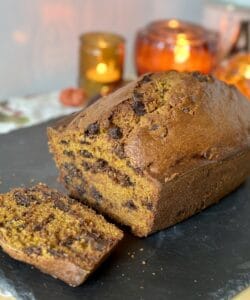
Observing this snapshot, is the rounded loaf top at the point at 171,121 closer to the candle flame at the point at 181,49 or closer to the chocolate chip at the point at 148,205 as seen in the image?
the chocolate chip at the point at 148,205

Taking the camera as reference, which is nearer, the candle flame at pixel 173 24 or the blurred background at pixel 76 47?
the blurred background at pixel 76 47

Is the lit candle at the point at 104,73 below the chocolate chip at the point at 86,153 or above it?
below

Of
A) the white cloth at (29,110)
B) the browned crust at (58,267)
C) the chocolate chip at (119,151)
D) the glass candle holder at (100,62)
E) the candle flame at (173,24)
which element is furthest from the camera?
the candle flame at (173,24)

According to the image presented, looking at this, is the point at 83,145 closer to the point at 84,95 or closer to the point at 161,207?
the point at 161,207

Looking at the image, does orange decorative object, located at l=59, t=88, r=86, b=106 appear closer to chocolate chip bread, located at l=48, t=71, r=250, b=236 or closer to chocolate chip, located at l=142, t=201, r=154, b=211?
chocolate chip bread, located at l=48, t=71, r=250, b=236

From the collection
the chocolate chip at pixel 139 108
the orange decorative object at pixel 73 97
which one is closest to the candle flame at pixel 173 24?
the orange decorative object at pixel 73 97

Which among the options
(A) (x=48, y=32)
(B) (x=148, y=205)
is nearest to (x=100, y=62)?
(A) (x=48, y=32)
